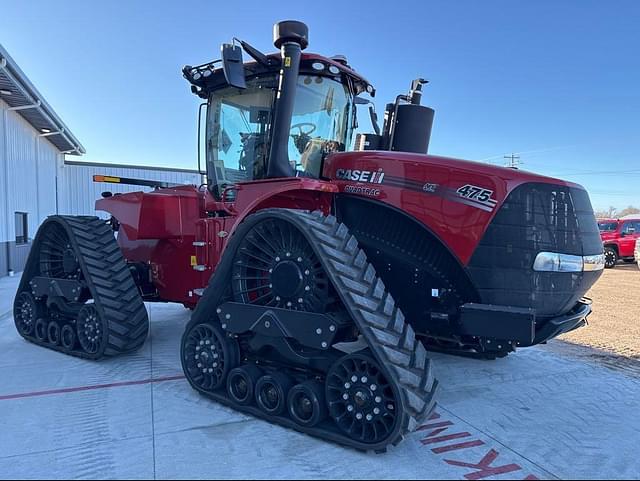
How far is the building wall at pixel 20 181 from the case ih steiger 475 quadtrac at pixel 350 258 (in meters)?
10.0

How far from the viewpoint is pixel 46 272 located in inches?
232

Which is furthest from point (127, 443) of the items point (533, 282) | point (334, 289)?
point (533, 282)

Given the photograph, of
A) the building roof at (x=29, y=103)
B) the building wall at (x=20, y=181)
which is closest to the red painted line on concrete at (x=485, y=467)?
the building roof at (x=29, y=103)

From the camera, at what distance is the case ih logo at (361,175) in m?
3.61

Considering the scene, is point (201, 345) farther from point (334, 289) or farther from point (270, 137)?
point (270, 137)

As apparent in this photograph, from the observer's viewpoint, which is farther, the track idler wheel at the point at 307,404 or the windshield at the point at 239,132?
the windshield at the point at 239,132

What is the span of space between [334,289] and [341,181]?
3.25 ft

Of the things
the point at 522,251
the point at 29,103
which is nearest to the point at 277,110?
the point at 522,251

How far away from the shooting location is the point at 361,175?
12.2ft

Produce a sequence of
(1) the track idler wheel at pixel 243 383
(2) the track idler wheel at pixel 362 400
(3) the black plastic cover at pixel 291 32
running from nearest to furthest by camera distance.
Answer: (2) the track idler wheel at pixel 362 400 → (1) the track idler wheel at pixel 243 383 → (3) the black plastic cover at pixel 291 32

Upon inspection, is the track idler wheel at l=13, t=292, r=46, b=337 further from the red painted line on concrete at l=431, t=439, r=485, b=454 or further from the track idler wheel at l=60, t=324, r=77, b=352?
the red painted line on concrete at l=431, t=439, r=485, b=454

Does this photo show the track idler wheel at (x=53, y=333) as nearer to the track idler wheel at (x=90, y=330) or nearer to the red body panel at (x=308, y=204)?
the track idler wheel at (x=90, y=330)

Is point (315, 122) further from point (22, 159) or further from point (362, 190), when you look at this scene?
point (22, 159)

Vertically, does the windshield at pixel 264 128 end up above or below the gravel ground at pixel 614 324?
above
